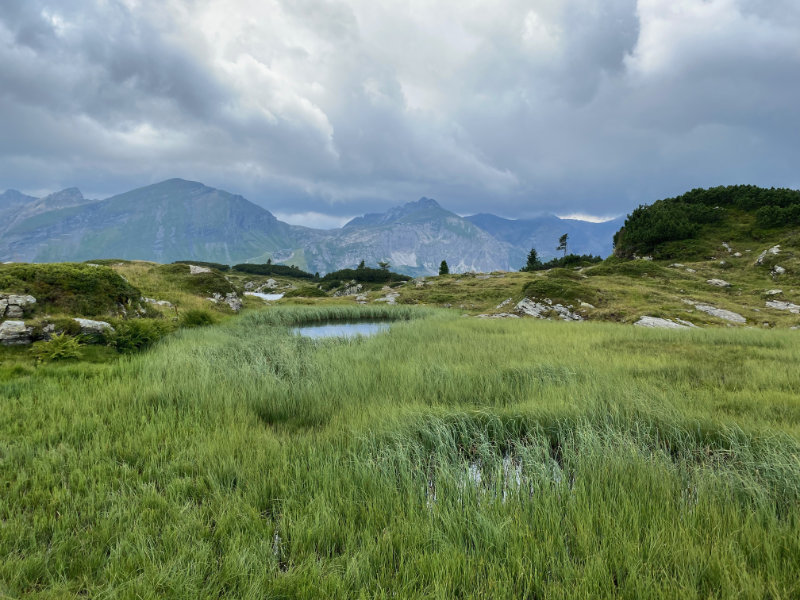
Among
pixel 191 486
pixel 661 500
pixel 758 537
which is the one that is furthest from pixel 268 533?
pixel 758 537

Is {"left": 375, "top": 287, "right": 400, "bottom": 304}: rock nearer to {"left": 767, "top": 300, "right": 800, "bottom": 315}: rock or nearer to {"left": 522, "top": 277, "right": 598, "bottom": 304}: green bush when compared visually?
{"left": 522, "top": 277, "right": 598, "bottom": 304}: green bush

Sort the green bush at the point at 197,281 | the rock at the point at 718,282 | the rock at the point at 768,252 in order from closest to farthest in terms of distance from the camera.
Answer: the green bush at the point at 197,281, the rock at the point at 718,282, the rock at the point at 768,252

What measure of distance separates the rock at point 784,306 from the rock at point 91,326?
1863 inches

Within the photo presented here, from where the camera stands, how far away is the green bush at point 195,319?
62.5 feet

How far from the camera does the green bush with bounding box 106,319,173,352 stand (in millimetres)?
12109

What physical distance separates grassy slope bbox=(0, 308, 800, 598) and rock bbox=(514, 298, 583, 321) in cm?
2061

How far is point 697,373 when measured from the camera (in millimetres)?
9352

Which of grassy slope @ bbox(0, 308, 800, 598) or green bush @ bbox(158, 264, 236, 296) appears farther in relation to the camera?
green bush @ bbox(158, 264, 236, 296)

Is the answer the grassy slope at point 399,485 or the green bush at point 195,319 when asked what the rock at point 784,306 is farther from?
the green bush at point 195,319

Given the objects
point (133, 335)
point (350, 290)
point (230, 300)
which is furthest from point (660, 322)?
point (350, 290)

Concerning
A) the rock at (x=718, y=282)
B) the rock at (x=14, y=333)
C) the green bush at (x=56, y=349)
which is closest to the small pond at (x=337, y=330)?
the green bush at (x=56, y=349)

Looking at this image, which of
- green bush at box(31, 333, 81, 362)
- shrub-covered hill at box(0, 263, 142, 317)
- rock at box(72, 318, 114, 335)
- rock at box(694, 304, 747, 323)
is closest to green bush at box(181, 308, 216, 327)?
shrub-covered hill at box(0, 263, 142, 317)

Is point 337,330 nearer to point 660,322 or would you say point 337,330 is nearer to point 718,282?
point 660,322

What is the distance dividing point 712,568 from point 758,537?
87 cm
